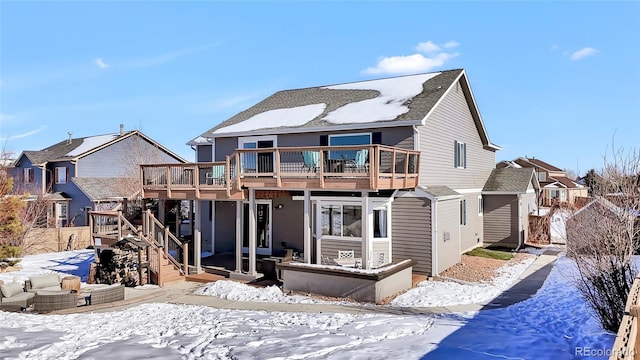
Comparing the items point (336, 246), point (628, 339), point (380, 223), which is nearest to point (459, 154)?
point (380, 223)

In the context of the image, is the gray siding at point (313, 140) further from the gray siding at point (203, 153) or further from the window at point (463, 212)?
the window at point (463, 212)

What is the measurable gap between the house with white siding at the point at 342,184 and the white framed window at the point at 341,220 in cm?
4

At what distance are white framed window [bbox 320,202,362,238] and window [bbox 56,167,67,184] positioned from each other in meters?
26.4

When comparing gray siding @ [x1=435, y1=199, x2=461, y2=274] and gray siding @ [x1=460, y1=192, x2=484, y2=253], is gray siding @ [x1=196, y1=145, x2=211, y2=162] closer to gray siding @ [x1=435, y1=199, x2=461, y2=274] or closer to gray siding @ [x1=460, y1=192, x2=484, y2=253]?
gray siding @ [x1=435, y1=199, x2=461, y2=274]

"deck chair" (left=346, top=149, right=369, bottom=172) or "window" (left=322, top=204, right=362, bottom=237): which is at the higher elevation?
"deck chair" (left=346, top=149, right=369, bottom=172)

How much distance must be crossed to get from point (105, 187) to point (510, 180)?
93.1 feet

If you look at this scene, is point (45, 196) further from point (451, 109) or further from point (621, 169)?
point (621, 169)

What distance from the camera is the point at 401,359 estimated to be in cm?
625

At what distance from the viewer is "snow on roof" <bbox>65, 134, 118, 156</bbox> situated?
31.8m

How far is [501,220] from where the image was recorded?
65.8 feet

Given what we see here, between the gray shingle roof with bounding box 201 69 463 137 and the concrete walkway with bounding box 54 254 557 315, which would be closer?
the concrete walkway with bounding box 54 254 557 315

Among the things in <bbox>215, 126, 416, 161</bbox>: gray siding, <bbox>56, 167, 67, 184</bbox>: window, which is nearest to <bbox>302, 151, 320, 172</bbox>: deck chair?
<bbox>215, 126, 416, 161</bbox>: gray siding

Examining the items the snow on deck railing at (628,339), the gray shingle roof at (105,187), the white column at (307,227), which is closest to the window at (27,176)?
the gray shingle roof at (105,187)

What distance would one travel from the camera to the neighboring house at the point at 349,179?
512 inches
